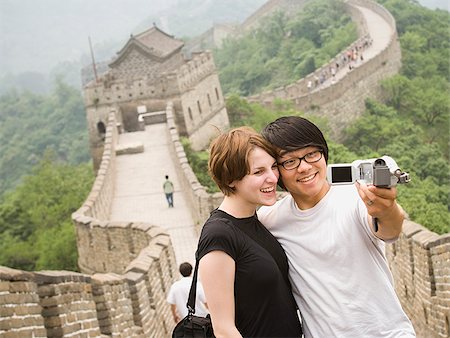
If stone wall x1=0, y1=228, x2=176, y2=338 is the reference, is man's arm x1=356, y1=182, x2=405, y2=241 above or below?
above

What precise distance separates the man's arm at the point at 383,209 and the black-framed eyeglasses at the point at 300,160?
35 centimetres

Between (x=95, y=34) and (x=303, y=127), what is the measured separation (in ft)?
530

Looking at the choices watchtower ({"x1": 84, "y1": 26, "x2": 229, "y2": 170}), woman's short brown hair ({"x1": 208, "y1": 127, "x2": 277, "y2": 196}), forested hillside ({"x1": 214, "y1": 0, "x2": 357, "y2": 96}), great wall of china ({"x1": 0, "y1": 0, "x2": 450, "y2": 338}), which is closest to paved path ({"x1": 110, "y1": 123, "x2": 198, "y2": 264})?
great wall of china ({"x1": 0, "y1": 0, "x2": 450, "y2": 338})

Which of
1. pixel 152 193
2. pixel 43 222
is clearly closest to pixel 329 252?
pixel 152 193

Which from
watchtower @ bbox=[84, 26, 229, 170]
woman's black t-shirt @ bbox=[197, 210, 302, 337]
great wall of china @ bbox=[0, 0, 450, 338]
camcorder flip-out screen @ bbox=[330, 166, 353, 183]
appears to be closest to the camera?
camcorder flip-out screen @ bbox=[330, 166, 353, 183]

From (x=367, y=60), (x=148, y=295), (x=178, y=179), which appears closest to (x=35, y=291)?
(x=148, y=295)

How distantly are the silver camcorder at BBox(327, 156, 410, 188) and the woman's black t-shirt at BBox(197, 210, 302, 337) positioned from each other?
17.2 inches

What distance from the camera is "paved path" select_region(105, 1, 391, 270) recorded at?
1348 centimetres

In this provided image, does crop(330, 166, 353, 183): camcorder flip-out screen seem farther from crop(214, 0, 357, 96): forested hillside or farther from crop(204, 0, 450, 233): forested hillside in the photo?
crop(214, 0, 357, 96): forested hillside

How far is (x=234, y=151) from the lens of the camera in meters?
3.54

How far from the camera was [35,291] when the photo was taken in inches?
200

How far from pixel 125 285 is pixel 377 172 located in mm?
4277

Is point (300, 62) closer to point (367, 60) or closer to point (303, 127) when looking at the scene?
point (367, 60)

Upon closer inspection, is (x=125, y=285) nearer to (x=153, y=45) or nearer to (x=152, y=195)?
(x=152, y=195)
